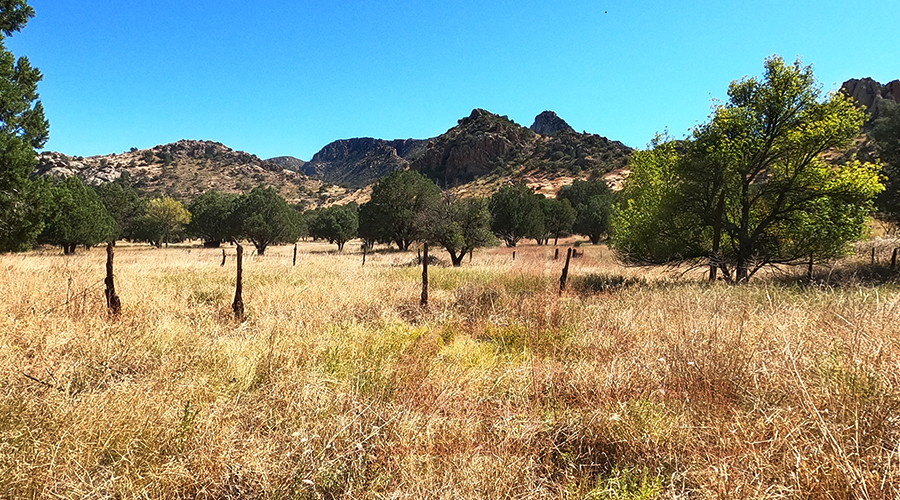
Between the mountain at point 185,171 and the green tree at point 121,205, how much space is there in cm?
5687

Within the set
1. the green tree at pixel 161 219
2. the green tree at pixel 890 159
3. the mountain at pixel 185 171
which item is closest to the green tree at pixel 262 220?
the green tree at pixel 161 219

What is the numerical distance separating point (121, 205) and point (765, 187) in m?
68.2

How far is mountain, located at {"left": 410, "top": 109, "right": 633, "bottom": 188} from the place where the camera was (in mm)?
102000

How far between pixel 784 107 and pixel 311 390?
1565cm

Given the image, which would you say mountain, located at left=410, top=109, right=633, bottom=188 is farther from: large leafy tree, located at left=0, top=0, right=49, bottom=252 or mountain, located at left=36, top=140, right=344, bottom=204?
large leafy tree, located at left=0, top=0, right=49, bottom=252

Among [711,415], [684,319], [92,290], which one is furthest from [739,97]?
[92,290]

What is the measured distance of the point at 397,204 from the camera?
127 feet

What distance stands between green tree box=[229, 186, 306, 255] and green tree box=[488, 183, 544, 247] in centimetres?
2474

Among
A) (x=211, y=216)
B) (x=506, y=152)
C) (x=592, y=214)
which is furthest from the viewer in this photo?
(x=506, y=152)

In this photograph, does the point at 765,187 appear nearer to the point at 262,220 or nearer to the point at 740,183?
the point at 740,183

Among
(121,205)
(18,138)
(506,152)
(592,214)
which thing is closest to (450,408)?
(18,138)

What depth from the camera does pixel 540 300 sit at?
788cm

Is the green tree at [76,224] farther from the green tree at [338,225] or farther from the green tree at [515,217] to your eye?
the green tree at [515,217]

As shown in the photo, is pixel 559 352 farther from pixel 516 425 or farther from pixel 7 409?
pixel 7 409
